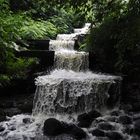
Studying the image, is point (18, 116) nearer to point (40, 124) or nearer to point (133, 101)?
point (40, 124)

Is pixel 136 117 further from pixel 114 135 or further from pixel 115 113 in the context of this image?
pixel 114 135

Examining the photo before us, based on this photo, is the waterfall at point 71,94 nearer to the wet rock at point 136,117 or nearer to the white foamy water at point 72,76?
the white foamy water at point 72,76

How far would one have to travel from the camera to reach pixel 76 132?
9875 mm

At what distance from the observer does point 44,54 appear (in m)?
13.4

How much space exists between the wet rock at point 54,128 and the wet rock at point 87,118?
0.75 m

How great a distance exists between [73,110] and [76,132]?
1830 millimetres

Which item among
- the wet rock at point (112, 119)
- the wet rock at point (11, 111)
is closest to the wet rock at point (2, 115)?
the wet rock at point (11, 111)

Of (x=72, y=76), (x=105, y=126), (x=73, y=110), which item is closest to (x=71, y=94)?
(x=73, y=110)

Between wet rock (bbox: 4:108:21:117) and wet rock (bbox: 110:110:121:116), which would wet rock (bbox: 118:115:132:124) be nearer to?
wet rock (bbox: 110:110:121:116)

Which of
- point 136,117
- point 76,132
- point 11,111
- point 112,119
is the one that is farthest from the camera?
point 11,111

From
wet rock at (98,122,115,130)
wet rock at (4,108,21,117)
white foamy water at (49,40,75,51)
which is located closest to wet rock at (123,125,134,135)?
wet rock at (98,122,115,130)

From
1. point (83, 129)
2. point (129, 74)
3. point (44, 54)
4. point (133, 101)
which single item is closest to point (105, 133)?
point (83, 129)

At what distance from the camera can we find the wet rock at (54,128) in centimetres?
989

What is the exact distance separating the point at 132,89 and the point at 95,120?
239 cm
